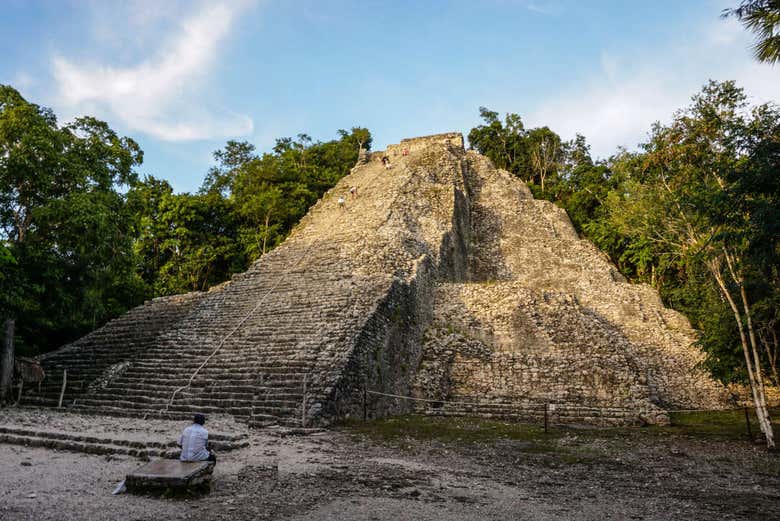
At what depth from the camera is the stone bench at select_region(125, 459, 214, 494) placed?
17.3 feet

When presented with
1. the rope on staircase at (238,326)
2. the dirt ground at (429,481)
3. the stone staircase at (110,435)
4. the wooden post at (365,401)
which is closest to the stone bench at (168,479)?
the dirt ground at (429,481)

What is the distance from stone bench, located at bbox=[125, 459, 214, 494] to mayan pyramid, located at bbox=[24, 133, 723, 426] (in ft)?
14.4

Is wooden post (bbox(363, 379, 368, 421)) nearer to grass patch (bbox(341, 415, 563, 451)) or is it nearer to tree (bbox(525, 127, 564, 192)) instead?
grass patch (bbox(341, 415, 563, 451))

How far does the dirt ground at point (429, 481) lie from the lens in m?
5.01

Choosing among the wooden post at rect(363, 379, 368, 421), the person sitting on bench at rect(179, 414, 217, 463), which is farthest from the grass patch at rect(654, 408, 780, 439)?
the person sitting on bench at rect(179, 414, 217, 463)

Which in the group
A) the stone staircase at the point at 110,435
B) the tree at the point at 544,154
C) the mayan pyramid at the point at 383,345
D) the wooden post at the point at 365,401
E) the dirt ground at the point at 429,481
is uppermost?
the tree at the point at 544,154

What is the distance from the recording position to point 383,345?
13.3m

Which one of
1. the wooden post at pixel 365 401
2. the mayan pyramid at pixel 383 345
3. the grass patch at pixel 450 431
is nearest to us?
the grass patch at pixel 450 431

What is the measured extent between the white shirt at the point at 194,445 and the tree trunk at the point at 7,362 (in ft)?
30.4

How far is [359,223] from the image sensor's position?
818 inches

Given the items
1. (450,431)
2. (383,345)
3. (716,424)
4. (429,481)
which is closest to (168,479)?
(429,481)

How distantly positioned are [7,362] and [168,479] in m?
10.1

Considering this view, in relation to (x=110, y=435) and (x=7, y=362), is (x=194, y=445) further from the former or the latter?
(x=7, y=362)

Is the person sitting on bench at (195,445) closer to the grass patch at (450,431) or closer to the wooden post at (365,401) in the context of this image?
the grass patch at (450,431)
